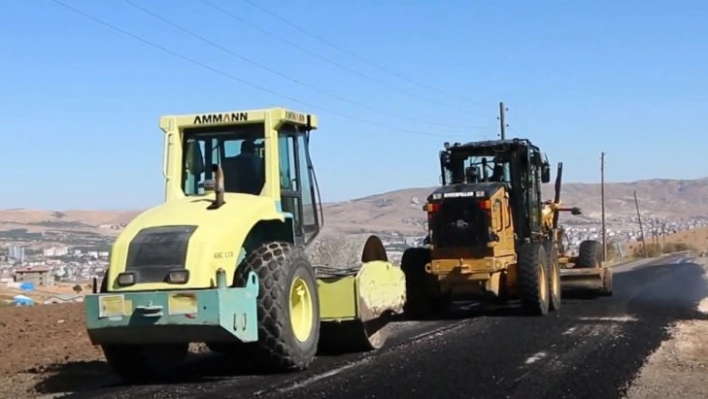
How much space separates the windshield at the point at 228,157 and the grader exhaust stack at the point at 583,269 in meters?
11.2

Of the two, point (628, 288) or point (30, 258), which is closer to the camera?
point (628, 288)

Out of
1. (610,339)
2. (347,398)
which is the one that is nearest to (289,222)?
(347,398)

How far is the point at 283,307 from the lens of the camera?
9.88 metres

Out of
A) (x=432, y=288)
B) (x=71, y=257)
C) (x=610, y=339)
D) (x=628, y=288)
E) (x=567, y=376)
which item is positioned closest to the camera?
(x=567, y=376)

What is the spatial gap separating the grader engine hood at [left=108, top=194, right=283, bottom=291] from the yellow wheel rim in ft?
2.81

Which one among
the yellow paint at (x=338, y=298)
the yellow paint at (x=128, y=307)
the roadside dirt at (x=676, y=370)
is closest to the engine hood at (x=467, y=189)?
the roadside dirt at (x=676, y=370)

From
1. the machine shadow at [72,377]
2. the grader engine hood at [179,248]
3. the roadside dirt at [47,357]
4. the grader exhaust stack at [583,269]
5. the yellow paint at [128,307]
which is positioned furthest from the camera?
the grader exhaust stack at [583,269]

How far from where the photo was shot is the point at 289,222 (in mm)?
11117

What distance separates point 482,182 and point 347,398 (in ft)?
33.3

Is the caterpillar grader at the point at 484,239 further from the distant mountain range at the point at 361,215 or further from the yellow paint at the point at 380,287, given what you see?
the distant mountain range at the point at 361,215

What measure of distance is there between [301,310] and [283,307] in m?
0.78

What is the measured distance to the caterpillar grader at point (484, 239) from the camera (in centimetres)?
1719

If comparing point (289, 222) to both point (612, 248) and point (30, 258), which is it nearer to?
point (30, 258)

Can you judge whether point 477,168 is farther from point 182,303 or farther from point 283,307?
point 182,303
